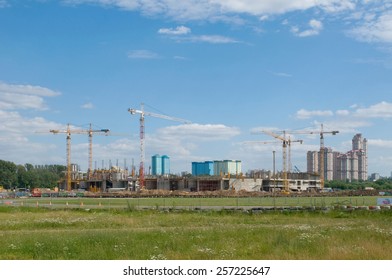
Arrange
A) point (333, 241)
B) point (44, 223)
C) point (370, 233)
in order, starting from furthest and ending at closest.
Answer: point (44, 223)
point (370, 233)
point (333, 241)

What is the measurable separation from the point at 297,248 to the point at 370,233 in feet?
19.9

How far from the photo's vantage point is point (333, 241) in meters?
21.7

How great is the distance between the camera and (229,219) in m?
38.5

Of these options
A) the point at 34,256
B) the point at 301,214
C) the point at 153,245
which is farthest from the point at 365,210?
the point at 34,256

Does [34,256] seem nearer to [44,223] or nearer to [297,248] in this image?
[297,248]

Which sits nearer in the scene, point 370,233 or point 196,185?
point 370,233

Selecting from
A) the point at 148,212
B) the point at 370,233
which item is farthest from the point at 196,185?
the point at 370,233

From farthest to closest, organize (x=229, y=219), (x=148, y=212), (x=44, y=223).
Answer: (x=148, y=212) → (x=229, y=219) → (x=44, y=223)

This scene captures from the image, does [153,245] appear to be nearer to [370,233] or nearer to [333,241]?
[333,241]

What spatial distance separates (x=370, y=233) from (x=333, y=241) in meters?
3.79
